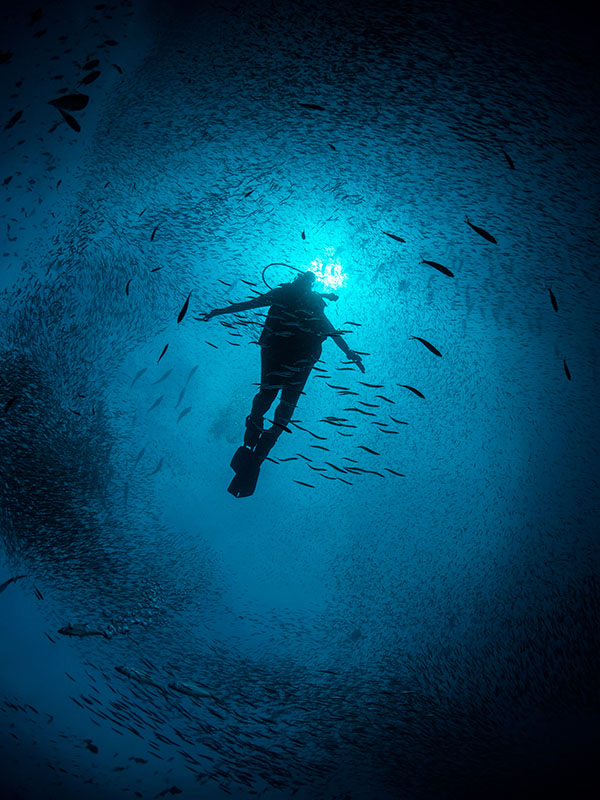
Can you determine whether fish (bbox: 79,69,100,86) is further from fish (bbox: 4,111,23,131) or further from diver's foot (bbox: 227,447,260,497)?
diver's foot (bbox: 227,447,260,497)

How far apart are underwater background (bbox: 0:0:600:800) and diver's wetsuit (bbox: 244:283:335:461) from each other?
0.88 m

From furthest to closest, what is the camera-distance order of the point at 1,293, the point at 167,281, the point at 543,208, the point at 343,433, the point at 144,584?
the point at 343,433, the point at 144,584, the point at 167,281, the point at 1,293, the point at 543,208

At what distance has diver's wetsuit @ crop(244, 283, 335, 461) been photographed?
361cm

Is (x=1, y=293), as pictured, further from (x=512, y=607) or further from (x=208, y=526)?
(x=512, y=607)

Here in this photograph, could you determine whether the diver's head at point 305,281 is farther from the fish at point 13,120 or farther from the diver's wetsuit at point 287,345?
the fish at point 13,120

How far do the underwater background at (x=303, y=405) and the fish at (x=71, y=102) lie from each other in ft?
0.19

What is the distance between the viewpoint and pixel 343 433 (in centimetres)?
1045

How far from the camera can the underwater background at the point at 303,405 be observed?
3.44m

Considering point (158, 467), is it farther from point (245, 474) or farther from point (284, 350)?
point (284, 350)

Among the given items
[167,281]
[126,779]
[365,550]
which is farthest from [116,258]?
[126,779]

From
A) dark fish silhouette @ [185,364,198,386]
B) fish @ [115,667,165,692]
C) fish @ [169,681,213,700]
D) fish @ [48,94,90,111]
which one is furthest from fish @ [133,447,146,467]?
fish @ [48,94,90,111]

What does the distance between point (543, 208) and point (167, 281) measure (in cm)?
605

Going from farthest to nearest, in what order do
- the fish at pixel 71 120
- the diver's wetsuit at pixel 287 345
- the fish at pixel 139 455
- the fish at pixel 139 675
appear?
1. the fish at pixel 139 455
2. the fish at pixel 139 675
3. the diver's wetsuit at pixel 287 345
4. the fish at pixel 71 120

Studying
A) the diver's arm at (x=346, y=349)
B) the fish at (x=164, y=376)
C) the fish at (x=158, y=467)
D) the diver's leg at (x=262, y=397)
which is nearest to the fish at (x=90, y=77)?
the diver's leg at (x=262, y=397)
